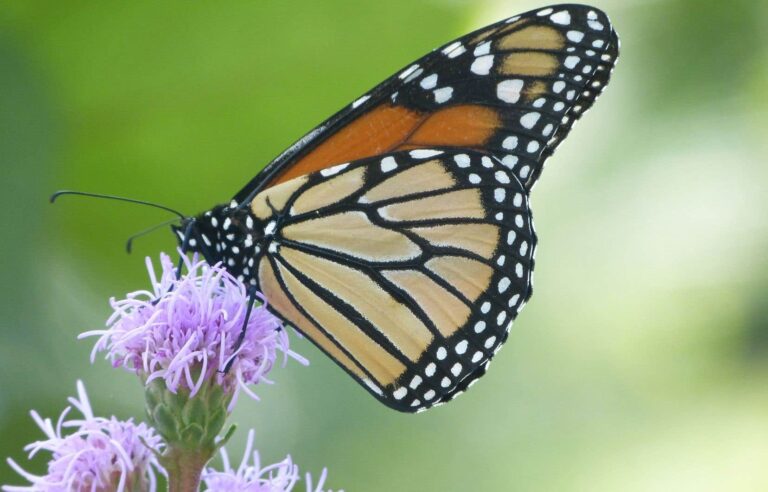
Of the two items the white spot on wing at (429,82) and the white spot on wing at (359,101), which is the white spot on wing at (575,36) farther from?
the white spot on wing at (359,101)

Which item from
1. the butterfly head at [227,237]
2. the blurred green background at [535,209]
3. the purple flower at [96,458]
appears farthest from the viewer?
the blurred green background at [535,209]

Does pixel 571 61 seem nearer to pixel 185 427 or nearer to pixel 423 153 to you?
pixel 423 153

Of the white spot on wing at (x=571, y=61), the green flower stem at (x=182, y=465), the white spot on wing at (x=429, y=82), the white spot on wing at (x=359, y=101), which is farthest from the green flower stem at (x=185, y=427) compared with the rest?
the white spot on wing at (x=571, y=61)

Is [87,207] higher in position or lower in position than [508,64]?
higher

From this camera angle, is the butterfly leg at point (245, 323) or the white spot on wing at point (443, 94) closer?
the butterfly leg at point (245, 323)

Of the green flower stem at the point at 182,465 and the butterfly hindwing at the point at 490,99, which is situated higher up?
the butterfly hindwing at the point at 490,99

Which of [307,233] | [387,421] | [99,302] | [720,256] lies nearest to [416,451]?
[387,421]

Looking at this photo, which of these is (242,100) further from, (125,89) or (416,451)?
(416,451)

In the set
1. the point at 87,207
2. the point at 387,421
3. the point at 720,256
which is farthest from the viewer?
the point at 720,256
